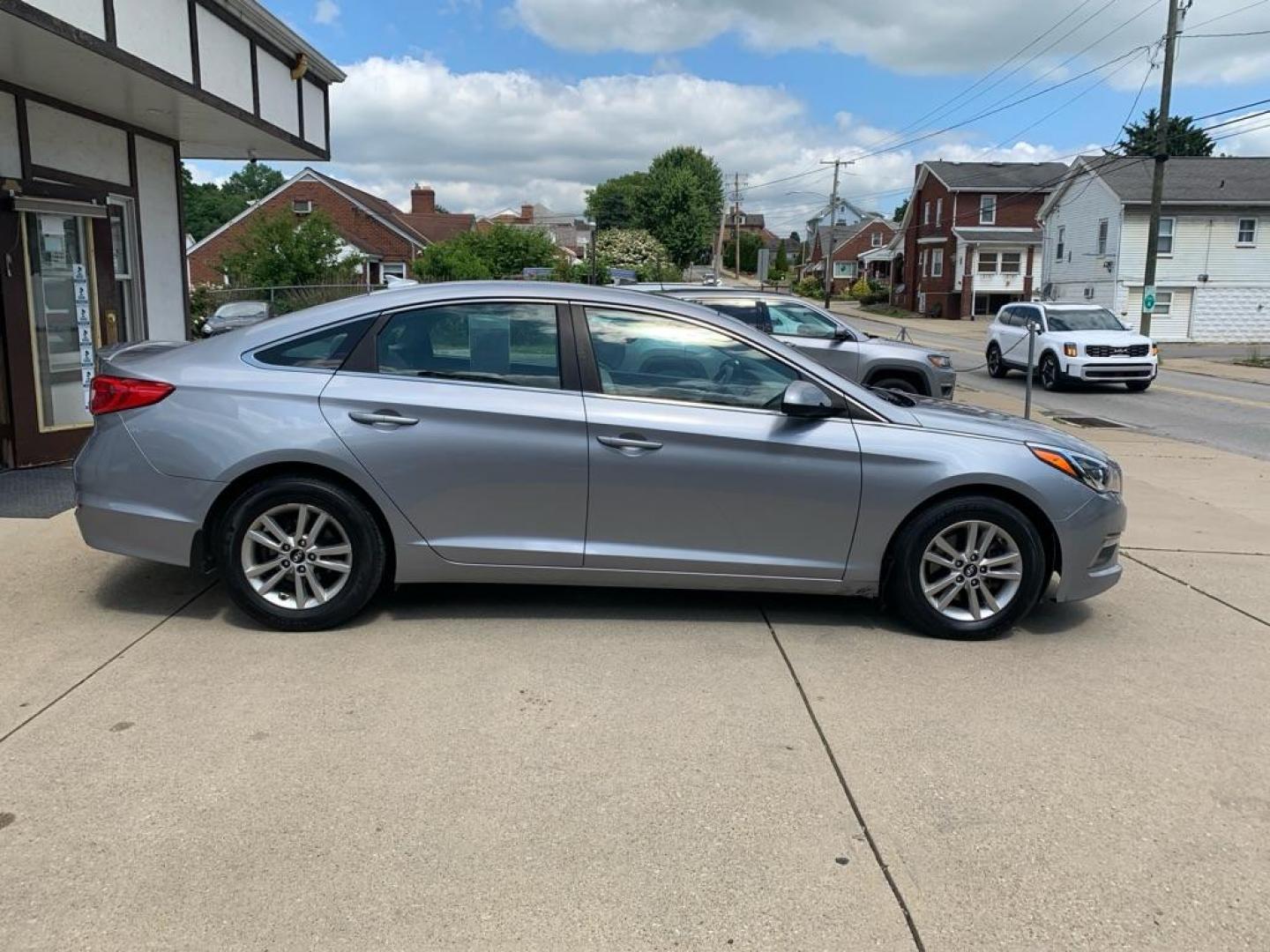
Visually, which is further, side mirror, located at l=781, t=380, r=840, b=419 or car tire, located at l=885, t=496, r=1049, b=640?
car tire, located at l=885, t=496, r=1049, b=640

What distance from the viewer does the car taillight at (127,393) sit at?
15.7ft

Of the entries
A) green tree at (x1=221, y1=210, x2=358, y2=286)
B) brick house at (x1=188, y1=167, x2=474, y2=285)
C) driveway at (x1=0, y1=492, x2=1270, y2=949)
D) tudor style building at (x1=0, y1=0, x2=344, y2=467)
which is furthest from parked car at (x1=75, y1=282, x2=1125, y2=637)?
brick house at (x1=188, y1=167, x2=474, y2=285)

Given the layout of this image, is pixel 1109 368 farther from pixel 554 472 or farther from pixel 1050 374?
pixel 554 472

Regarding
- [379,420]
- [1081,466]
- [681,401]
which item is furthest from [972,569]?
[379,420]

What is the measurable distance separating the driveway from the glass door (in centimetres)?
400

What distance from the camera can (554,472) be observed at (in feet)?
15.6

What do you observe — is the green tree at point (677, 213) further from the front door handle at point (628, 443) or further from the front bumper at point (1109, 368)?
the front door handle at point (628, 443)

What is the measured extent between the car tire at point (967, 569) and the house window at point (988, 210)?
183 feet

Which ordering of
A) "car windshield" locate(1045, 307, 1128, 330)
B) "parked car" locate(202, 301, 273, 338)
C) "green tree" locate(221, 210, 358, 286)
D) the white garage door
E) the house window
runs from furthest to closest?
the house window → the white garage door → "green tree" locate(221, 210, 358, 286) → "car windshield" locate(1045, 307, 1128, 330) → "parked car" locate(202, 301, 273, 338)

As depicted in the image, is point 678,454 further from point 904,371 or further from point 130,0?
point 904,371

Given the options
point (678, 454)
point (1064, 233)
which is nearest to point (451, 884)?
point (678, 454)

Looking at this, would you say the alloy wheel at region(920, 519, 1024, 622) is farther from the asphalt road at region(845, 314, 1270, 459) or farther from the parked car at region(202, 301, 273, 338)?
the parked car at region(202, 301, 273, 338)

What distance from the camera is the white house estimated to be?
39250mm

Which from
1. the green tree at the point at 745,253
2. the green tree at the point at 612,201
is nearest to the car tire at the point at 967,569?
the green tree at the point at 612,201
